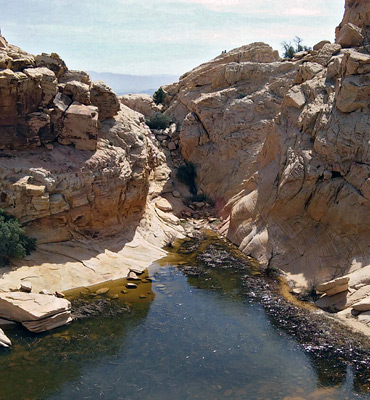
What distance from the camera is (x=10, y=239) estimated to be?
24406 mm

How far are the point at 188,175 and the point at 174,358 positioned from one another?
2324 cm

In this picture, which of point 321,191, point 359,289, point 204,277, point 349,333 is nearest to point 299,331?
point 349,333

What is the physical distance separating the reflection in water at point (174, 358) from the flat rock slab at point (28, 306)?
32.2 inches

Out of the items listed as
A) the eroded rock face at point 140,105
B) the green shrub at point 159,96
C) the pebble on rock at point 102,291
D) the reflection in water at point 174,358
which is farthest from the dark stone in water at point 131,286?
the green shrub at point 159,96

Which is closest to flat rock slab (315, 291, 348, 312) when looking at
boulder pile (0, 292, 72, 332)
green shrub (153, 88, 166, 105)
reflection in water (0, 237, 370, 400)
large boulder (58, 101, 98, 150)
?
reflection in water (0, 237, 370, 400)

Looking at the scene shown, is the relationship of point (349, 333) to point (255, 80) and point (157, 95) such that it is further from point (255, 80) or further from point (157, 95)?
point (157, 95)

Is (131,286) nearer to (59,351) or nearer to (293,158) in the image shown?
(59,351)

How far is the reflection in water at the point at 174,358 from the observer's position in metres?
17.7

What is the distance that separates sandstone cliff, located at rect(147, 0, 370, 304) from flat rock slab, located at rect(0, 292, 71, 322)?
13.0 meters

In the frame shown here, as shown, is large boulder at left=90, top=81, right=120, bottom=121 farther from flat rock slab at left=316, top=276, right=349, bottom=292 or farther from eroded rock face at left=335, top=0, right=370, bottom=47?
flat rock slab at left=316, top=276, right=349, bottom=292

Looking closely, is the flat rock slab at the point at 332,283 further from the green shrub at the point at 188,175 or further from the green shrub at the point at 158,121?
the green shrub at the point at 158,121

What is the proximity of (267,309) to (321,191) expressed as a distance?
26.5 feet

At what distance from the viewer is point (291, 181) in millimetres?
29469

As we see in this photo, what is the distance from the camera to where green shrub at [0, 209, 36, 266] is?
24094 mm
